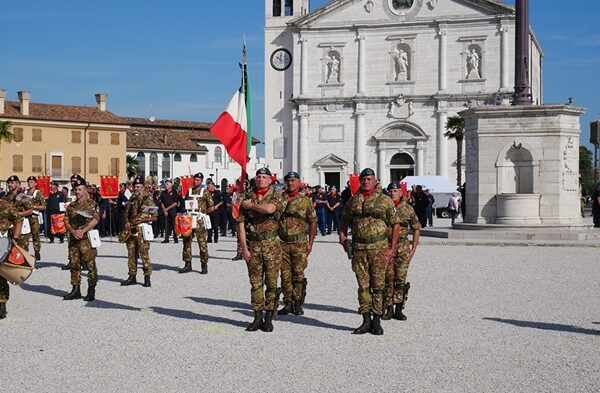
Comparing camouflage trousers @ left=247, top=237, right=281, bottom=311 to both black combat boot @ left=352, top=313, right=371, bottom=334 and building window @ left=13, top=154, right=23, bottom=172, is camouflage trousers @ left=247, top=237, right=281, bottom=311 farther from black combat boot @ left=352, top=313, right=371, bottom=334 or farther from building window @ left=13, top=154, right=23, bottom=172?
building window @ left=13, top=154, right=23, bottom=172

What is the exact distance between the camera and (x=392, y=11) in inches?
2510

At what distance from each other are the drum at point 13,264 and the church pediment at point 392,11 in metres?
55.2

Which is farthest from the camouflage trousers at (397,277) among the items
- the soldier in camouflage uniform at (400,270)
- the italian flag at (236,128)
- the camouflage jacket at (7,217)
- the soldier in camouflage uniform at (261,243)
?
the camouflage jacket at (7,217)

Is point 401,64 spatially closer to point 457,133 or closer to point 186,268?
point 457,133

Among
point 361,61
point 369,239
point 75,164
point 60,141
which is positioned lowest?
point 369,239

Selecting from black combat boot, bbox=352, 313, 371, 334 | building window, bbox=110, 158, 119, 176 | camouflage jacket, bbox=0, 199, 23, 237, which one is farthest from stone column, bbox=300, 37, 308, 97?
black combat boot, bbox=352, 313, 371, 334

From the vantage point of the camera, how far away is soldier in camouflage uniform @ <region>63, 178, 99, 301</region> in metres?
12.3

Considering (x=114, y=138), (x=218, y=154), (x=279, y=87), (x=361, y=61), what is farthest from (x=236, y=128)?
(x=218, y=154)

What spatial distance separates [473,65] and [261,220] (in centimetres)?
5469

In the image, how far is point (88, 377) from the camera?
7.26 metres

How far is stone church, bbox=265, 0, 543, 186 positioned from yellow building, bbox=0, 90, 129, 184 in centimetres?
1827

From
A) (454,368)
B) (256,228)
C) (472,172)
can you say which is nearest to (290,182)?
(256,228)

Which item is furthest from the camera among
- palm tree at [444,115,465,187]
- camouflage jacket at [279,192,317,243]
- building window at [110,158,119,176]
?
building window at [110,158,119,176]

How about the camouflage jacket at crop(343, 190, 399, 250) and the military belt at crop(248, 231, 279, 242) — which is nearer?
the camouflage jacket at crop(343, 190, 399, 250)
